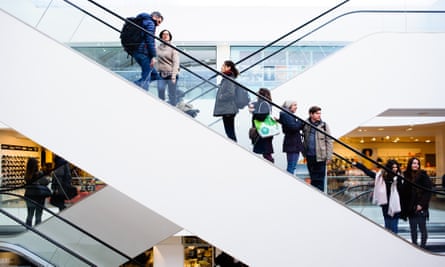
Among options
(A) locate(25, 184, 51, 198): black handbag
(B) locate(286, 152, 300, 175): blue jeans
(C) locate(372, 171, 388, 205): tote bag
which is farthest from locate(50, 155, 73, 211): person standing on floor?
(C) locate(372, 171, 388, 205): tote bag

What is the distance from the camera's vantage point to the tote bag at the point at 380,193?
20.0 ft

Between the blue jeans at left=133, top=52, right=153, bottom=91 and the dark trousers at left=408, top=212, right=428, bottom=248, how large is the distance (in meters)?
3.67

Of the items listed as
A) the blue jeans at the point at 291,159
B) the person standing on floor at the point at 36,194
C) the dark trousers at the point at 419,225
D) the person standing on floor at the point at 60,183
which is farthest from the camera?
the person standing on floor at the point at 60,183

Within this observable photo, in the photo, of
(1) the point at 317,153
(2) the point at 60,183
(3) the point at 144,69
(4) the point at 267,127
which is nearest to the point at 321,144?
(1) the point at 317,153

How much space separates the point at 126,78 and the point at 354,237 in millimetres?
3093

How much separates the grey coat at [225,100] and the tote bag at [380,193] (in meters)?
2.05

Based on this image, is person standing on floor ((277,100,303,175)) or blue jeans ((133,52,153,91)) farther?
person standing on floor ((277,100,303,175))

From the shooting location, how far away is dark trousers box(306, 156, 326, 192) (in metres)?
5.80

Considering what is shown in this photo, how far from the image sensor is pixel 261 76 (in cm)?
819

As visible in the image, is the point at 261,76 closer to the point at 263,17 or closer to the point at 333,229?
the point at 333,229

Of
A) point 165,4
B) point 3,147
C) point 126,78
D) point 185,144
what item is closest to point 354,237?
point 185,144

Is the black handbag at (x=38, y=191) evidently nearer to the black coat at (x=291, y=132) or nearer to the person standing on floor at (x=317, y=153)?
the black coat at (x=291, y=132)

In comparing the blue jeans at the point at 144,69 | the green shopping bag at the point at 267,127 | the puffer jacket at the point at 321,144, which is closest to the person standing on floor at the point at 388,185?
the puffer jacket at the point at 321,144

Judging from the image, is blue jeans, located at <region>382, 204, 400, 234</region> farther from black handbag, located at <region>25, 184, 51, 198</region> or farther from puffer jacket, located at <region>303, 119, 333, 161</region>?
black handbag, located at <region>25, 184, 51, 198</region>
